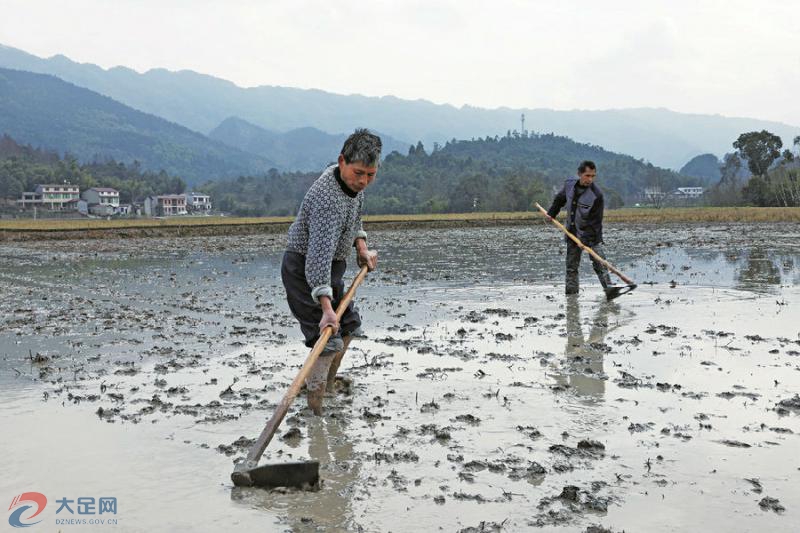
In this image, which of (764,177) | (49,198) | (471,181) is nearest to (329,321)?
(764,177)

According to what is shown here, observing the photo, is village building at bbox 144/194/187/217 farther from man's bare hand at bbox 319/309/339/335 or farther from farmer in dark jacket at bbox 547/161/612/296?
man's bare hand at bbox 319/309/339/335

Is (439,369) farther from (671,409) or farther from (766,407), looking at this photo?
(766,407)

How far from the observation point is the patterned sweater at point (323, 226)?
4.74 metres

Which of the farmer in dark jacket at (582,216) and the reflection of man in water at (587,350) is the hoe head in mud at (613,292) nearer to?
the farmer in dark jacket at (582,216)

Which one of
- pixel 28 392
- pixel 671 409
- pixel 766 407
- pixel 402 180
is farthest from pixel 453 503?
pixel 402 180

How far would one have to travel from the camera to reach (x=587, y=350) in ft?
24.0

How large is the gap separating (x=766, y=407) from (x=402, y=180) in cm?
12141

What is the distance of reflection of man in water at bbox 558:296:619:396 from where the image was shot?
600 centimetres

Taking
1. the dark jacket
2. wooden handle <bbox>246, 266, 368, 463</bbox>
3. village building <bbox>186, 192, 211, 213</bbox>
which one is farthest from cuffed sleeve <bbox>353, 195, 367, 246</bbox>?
village building <bbox>186, 192, 211, 213</bbox>

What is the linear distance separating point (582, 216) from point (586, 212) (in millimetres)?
114

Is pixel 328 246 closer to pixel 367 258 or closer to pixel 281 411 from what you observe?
pixel 367 258

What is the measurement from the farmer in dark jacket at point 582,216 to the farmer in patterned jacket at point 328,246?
20.6 feet

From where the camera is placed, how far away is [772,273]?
1412 cm

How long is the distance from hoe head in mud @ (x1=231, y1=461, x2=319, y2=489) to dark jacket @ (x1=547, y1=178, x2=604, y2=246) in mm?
7981
